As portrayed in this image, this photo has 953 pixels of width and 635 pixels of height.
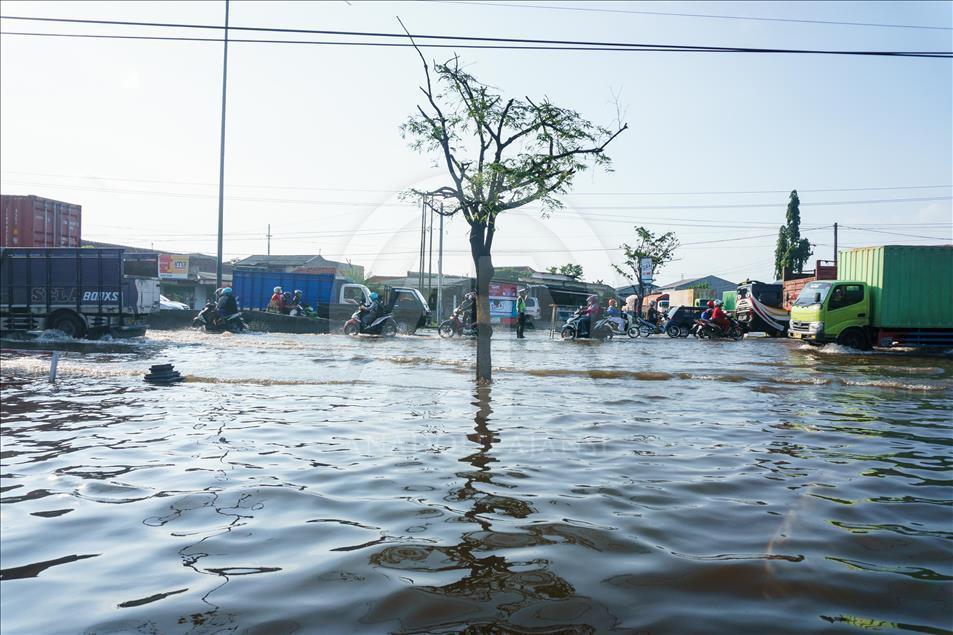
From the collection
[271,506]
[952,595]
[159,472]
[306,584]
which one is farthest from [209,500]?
[952,595]

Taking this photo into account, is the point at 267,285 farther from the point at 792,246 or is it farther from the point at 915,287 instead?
the point at 792,246

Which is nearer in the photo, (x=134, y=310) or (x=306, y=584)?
(x=306, y=584)

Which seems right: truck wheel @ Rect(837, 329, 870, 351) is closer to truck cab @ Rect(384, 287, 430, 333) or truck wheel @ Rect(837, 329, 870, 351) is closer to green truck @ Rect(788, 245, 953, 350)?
green truck @ Rect(788, 245, 953, 350)

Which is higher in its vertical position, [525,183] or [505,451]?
[525,183]

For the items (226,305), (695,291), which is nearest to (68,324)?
(226,305)

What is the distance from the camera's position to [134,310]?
19.3 metres

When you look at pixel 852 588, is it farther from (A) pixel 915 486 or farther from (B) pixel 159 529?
(B) pixel 159 529

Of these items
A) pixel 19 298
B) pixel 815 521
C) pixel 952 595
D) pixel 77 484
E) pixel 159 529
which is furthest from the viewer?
pixel 19 298

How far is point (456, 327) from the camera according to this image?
26000 mm

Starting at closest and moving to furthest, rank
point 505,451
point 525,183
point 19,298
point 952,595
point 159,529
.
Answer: point 952,595 < point 159,529 < point 505,451 < point 525,183 < point 19,298

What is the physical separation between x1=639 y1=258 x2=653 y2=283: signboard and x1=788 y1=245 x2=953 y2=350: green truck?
22.1 metres

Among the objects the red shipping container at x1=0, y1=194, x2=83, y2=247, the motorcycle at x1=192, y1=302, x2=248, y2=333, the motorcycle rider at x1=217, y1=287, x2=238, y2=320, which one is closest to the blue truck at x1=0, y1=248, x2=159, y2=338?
the red shipping container at x1=0, y1=194, x2=83, y2=247

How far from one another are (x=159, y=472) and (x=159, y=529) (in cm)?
141

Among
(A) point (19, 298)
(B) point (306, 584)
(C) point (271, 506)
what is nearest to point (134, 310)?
(A) point (19, 298)
